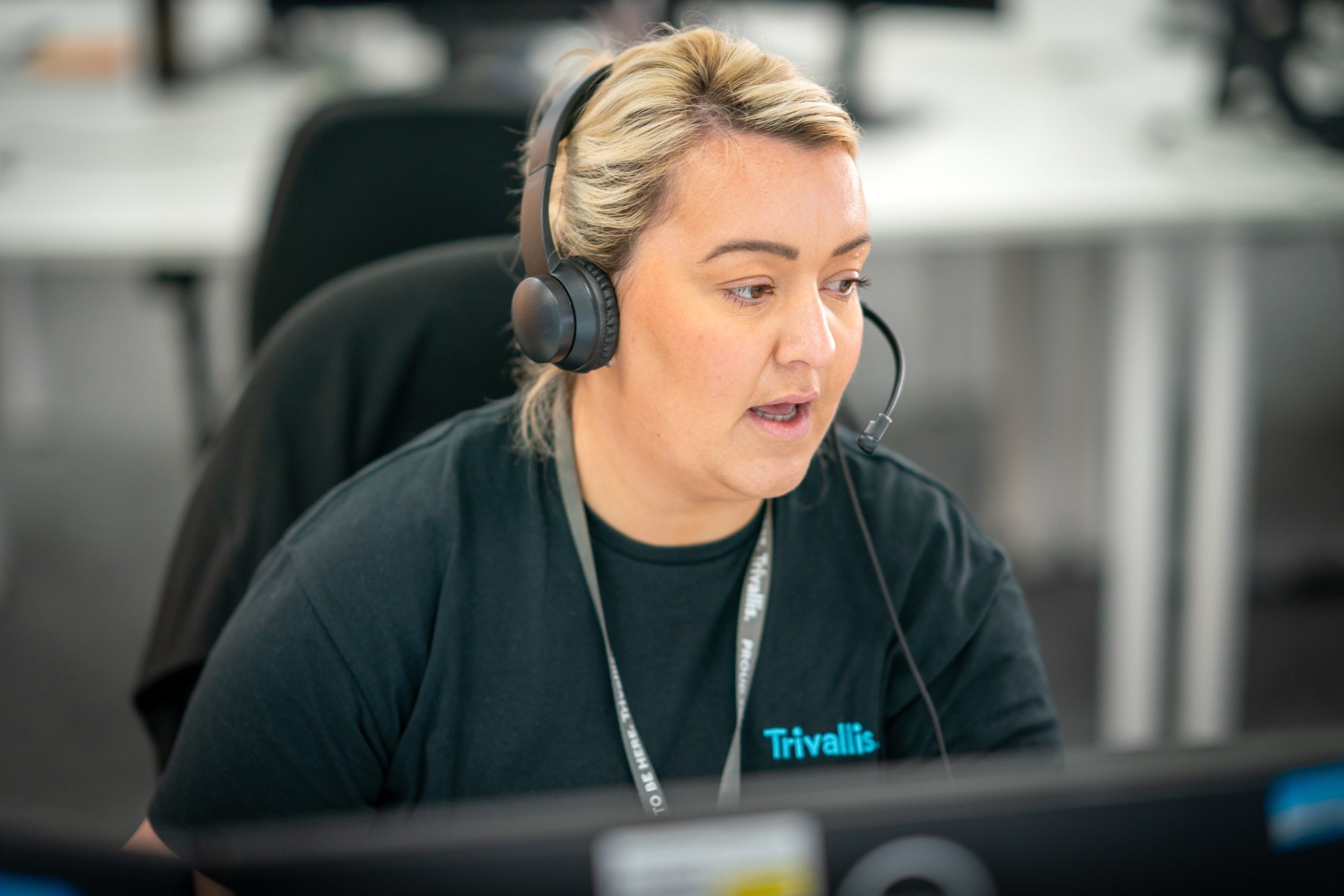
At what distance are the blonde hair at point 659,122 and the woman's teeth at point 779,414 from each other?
0.39 feet

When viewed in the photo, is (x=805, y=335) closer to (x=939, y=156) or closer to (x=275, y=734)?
(x=275, y=734)

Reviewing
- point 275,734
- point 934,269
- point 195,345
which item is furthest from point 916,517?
point 934,269

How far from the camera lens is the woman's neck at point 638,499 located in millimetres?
949

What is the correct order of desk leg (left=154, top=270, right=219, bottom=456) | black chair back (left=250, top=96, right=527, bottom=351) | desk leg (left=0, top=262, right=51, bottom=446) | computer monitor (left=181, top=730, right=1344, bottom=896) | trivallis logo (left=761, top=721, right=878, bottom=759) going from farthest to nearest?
desk leg (left=0, top=262, right=51, bottom=446)
desk leg (left=154, top=270, right=219, bottom=456)
black chair back (left=250, top=96, right=527, bottom=351)
trivallis logo (left=761, top=721, right=878, bottom=759)
computer monitor (left=181, top=730, right=1344, bottom=896)

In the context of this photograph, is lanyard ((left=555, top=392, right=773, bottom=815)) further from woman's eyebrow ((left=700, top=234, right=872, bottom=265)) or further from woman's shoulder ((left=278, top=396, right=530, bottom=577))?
woman's eyebrow ((left=700, top=234, right=872, bottom=265))

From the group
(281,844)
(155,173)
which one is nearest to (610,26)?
(155,173)

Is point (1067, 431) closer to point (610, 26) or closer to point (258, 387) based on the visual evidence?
point (610, 26)

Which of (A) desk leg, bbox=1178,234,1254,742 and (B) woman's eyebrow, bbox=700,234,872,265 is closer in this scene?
(B) woman's eyebrow, bbox=700,234,872,265

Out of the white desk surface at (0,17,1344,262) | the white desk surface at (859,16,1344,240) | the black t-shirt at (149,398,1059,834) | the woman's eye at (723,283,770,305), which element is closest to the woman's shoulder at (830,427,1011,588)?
the black t-shirt at (149,398,1059,834)

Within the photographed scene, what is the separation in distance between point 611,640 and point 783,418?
0.71 ft

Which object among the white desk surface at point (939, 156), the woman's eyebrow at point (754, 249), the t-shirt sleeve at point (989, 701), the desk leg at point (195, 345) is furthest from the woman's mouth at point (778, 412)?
the desk leg at point (195, 345)

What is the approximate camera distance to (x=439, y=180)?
1295 millimetres

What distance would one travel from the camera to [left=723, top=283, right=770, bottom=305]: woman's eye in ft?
2.82

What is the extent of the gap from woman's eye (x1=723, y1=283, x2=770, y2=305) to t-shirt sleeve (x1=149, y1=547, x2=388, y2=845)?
0.38 m
